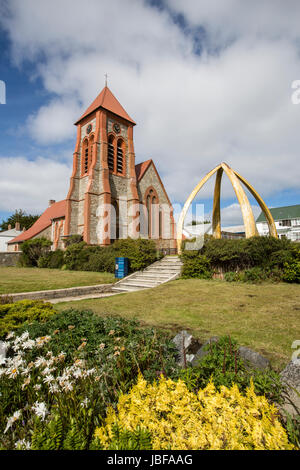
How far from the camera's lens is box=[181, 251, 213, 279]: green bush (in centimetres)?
1138

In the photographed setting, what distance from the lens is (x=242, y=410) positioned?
5.43 ft

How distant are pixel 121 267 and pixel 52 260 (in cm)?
1052

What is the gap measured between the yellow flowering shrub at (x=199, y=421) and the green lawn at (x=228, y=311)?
61.0 inches

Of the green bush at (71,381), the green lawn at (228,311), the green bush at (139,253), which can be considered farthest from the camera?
the green bush at (139,253)

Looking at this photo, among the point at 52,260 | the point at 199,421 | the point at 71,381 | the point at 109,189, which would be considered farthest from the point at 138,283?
the point at 109,189

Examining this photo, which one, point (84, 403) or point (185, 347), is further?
point (185, 347)

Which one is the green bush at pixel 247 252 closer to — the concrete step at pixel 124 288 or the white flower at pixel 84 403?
the concrete step at pixel 124 288

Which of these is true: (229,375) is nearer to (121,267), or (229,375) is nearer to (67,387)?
(67,387)

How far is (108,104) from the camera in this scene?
90.6ft

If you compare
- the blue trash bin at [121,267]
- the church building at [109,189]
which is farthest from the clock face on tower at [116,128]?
the blue trash bin at [121,267]

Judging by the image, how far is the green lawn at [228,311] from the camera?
12.9 feet

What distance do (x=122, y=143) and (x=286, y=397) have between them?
29.4 metres

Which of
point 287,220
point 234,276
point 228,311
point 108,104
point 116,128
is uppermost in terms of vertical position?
point 108,104

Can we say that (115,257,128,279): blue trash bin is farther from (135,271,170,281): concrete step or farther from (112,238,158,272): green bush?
(135,271,170,281): concrete step
